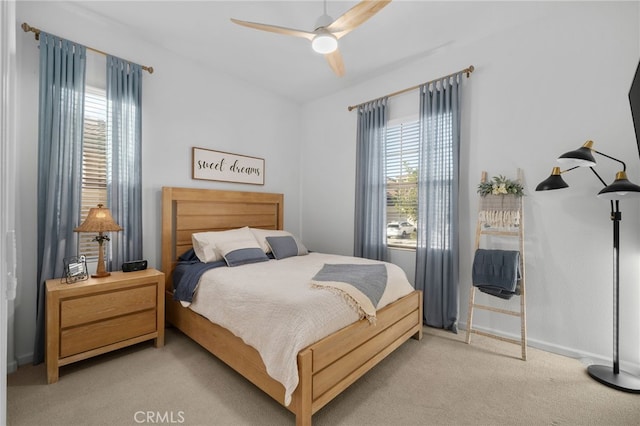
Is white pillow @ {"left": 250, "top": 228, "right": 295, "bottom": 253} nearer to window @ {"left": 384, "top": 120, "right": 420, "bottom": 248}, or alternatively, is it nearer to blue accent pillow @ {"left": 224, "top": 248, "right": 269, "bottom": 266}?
blue accent pillow @ {"left": 224, "top": 248, "right": 269, "bottom": 266}

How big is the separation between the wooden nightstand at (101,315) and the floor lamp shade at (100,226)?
0.38ft

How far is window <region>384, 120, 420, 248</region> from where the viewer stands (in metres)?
3.47

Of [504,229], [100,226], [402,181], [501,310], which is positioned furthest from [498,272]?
[100,226]

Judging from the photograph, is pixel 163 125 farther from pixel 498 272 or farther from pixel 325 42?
pixel 498 272

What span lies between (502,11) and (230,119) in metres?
3.03

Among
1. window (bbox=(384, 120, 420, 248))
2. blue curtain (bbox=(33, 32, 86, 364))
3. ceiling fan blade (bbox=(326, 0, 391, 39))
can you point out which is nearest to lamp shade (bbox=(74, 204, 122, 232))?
blue curtain (bbox=(33, 32, 86, 364))

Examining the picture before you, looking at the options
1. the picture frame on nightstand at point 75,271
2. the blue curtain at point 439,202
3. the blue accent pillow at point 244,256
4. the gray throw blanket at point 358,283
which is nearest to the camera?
the gray throw blanket at point 358,283

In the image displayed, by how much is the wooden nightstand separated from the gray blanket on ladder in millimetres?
2862

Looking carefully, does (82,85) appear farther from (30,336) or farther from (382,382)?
(382,382)

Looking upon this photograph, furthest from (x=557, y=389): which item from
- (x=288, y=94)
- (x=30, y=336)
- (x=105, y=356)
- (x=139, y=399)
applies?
(x=288, y=94)

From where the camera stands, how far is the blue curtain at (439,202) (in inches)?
119

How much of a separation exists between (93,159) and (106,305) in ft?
4.34

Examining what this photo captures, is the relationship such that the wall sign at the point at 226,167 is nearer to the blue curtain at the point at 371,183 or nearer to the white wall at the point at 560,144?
the blue curtain at the point at 371,183

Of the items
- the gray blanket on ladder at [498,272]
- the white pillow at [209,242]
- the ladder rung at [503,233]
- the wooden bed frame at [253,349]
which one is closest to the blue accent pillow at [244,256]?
the white pillow at [209,242]
